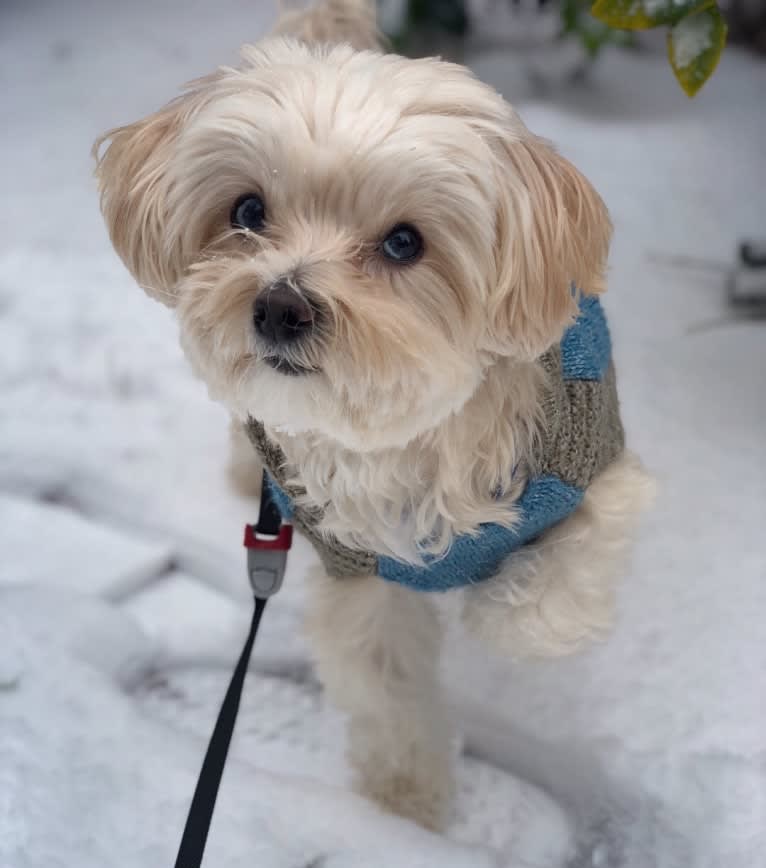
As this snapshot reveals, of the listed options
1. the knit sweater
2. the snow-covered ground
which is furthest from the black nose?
the snow-covered ground

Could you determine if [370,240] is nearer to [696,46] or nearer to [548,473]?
[548,473]

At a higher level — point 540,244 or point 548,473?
point 540,244

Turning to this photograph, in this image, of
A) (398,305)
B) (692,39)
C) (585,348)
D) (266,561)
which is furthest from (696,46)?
(266,561)

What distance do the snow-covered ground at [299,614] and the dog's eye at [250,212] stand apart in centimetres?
68

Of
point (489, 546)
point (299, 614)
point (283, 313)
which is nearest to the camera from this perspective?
point (283, 313)

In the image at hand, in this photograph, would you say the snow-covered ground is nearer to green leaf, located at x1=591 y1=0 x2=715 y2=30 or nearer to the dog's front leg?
the dog's front leg

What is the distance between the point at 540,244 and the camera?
2.65 feet

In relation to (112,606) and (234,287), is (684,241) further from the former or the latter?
(234,287)

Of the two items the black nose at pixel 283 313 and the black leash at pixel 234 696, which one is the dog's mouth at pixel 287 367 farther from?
the black leash at pixel 234 696

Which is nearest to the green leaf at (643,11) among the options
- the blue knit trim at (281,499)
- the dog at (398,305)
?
the dog at (398,305)

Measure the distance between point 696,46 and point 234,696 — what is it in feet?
2.55

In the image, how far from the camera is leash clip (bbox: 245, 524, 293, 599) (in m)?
1.08

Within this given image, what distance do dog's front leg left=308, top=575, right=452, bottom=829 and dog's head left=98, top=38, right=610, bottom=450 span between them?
369 millimetres

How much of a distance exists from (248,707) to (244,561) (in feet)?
0.82
